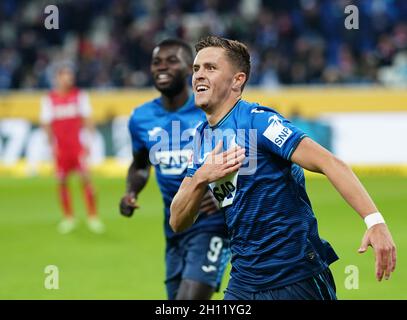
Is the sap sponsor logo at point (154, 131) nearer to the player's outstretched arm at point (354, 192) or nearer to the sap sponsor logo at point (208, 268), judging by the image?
the sap sponsor logo at point (208, 268)

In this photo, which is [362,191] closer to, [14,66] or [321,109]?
[321,109]

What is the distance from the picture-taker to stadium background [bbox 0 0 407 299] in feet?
33.8

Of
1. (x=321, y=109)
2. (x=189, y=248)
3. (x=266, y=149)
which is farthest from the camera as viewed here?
(x=321, y=109)

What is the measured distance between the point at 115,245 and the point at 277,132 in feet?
24.9

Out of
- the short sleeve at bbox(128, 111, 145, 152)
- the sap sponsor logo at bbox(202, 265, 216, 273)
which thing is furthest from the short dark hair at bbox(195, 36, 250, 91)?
the short sleeve at bbox(128, 111, 145, 152)

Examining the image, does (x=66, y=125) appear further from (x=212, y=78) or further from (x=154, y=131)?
(x=212, y=78)

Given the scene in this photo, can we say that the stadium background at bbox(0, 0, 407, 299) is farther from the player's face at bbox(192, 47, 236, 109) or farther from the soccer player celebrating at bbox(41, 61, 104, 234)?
the player's face at bbox(192, 47, 236, 109)

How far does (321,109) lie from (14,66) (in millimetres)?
9000

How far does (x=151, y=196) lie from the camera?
16469 mm

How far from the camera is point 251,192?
4641 mm

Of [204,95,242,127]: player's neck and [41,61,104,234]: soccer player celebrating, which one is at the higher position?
[204,95,242,127]: player's neck

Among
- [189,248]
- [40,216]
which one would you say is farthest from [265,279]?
A: [40,216]
